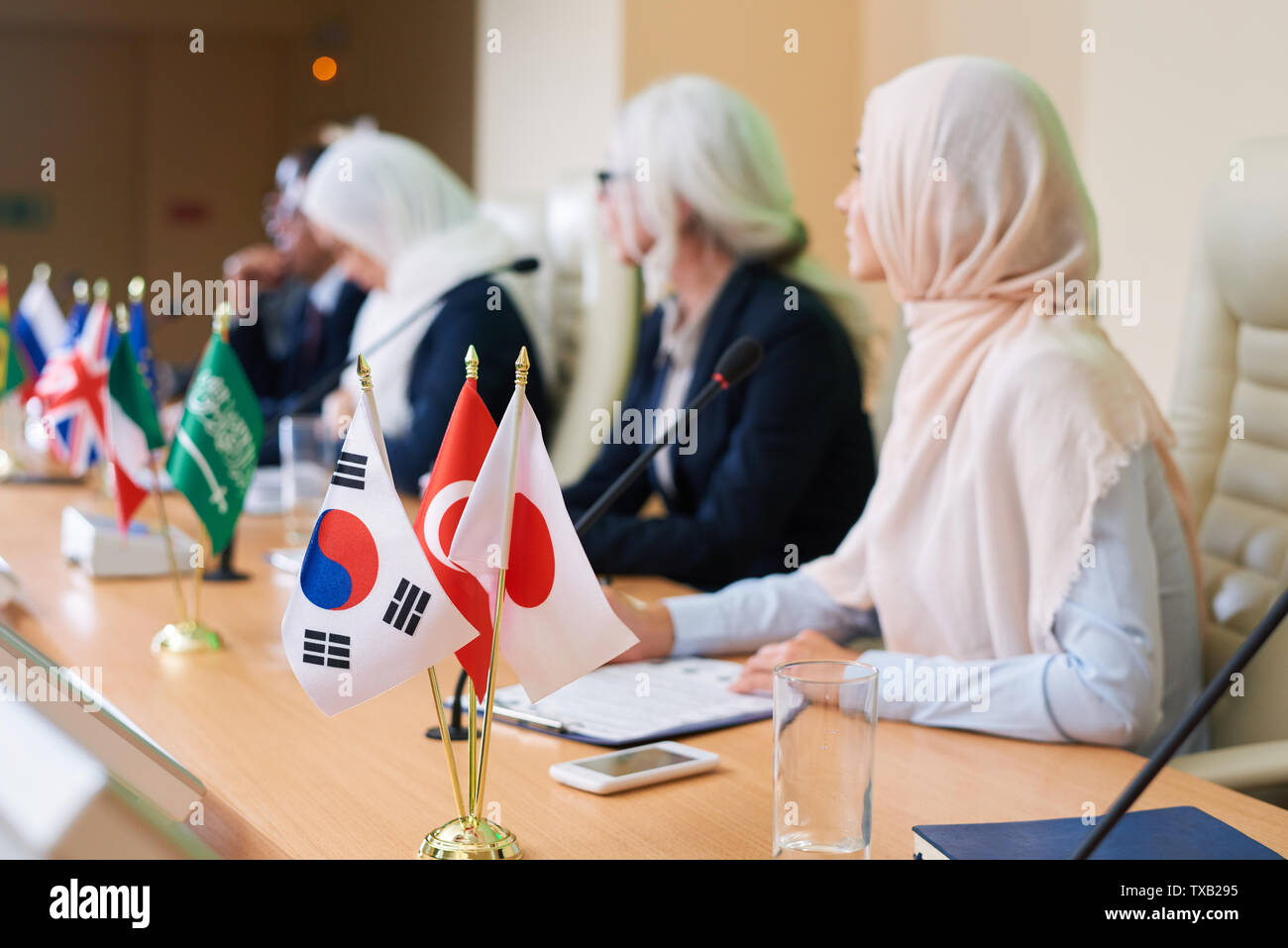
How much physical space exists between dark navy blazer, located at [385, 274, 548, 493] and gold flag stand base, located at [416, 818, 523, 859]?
1.68 m

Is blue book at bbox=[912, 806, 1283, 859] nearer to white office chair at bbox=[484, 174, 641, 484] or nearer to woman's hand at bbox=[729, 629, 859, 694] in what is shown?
woman's hand at bbox=[729, 629, 859, 694]

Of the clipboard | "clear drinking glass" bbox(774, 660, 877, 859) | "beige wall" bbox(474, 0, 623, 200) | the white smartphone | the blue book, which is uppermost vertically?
"beige wall" bbox(474, 0, 623, 200)

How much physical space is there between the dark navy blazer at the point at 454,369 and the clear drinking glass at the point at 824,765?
1712mm

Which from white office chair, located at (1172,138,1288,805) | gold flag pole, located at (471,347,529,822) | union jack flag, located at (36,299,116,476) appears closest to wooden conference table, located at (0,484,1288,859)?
gold flag pole, located at (471,347,529,822)

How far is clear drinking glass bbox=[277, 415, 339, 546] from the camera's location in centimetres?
195

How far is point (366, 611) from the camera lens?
0.80m

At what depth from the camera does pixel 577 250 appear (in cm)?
304

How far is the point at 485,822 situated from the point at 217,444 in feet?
2.40

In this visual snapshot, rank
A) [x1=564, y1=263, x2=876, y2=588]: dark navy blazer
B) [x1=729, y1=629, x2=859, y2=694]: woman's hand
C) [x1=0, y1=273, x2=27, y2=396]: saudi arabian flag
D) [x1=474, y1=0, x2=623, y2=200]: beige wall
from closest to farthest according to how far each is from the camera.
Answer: [x1=729, y1=629, x2=859, y2=694]: woman's hand, [x1=564, y1=263, x2=876, y2=588]: dark navy blazer, [x1=0, y1=273, x2=27, y2=396]: saudi arabian flag, [x1=474, y1=0, x2=623, y2=200]: beige wall

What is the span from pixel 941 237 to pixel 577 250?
5.70 feet

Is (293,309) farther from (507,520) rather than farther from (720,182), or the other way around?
(507,520)

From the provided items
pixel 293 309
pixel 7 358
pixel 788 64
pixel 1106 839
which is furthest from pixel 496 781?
pixel 293 309
